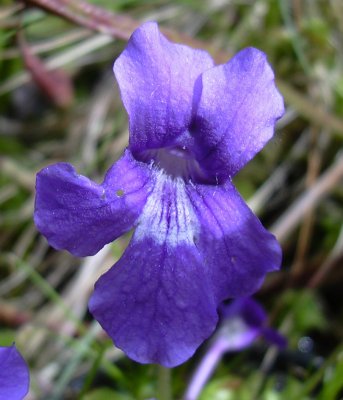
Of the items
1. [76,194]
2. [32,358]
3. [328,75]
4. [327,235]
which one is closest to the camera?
[76,194]

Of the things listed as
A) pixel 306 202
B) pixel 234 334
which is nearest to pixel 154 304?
pixel 234 334

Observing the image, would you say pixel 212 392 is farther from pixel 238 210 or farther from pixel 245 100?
pixel 245 100

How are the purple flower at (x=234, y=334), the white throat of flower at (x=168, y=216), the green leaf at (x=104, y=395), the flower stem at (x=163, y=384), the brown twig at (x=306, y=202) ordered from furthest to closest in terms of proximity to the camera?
the brown twig at (x=306, y=202)
the purple flower at (x=234, y=334)
the green leaf at (x=104, y=395)
the flower stem at (x=163, y=384)
the white throat of flower at (x=168, y=216)

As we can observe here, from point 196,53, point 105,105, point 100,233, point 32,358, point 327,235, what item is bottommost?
point 32,358

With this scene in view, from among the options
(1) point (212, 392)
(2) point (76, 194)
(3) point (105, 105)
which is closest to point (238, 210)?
(2) point (76, 194)

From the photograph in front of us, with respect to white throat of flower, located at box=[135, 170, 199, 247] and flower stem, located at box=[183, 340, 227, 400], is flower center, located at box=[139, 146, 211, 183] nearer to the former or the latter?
white throat of flower, located at box=[135, 170, 199, 247]

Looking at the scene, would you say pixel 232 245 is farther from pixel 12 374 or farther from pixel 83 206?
pixel 12 374

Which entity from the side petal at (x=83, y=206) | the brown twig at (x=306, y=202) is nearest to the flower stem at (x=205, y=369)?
the brown twig at (x=306, y=202)

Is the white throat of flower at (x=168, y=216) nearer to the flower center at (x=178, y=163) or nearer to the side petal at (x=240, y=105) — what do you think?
the flower center at (x=178, y=163)

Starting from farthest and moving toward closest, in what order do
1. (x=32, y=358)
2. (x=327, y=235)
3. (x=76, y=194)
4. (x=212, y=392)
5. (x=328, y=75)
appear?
1. (x=328, y=75)
2. (x=327, y=235)
3. (x=32, y=358)
4. (x=212, y=392)
5. (x=76, y=194)
